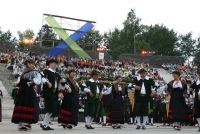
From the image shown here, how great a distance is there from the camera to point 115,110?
11.5 m

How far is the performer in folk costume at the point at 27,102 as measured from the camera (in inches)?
342

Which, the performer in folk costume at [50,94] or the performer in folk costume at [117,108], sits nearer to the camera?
the performer in folk costume at [50,94]

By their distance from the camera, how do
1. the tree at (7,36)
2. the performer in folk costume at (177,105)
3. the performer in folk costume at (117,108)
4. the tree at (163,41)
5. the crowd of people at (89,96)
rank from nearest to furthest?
1. the crowd of people at (89,96)
2. the performer in folk costume at (177,105)
3. the performer in folk costume at (117,108)
4. the tree at (163,41)
5. the tree at (7,36)

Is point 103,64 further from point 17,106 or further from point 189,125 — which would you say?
point 17,106

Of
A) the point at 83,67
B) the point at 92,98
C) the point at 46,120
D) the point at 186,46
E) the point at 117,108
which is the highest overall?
the point at 186,46

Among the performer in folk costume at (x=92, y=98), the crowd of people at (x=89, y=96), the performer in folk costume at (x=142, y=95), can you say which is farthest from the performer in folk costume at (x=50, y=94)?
the performer in folk costume at (x=142, y=95)

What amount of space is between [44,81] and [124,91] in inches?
132

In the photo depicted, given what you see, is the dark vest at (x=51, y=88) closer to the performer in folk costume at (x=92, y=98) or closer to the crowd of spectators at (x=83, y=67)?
the performer in folk costume at (x=92, y=98)

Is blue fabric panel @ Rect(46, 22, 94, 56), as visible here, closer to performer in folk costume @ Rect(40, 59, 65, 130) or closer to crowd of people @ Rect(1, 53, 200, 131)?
crowd of people @ Rect(1, 53, 200, 131)

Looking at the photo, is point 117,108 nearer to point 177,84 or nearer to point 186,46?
point 177,84

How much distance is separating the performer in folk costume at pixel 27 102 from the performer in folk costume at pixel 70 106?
1261 mm

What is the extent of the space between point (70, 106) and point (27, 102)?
5.29ft

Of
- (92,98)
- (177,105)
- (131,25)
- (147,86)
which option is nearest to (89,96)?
(92,98)

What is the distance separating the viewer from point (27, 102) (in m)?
8.82
